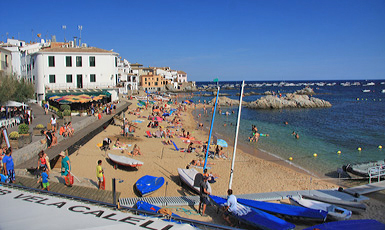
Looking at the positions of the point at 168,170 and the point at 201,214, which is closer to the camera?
the point at 201,214

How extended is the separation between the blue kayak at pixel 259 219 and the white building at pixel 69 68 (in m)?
32.3

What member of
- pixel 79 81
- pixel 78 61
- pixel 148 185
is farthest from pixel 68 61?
pixel 148 185

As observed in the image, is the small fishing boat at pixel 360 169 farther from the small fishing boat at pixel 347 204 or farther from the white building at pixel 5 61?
the white building at pixel 5 61

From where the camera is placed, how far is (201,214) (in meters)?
10.1

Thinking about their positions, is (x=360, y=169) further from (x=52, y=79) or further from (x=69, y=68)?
(x=52, y=79)

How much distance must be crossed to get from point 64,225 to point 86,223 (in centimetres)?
39

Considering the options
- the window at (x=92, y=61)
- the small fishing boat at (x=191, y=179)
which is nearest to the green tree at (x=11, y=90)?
the window at (x=92, y=61)

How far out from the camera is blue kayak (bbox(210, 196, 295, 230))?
28.4 ft

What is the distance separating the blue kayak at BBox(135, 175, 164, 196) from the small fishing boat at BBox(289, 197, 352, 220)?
232 inches

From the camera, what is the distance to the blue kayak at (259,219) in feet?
28.4

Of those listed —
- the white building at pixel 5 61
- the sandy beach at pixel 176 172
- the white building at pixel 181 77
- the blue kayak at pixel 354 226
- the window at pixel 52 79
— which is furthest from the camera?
the white building at pixel 181 77

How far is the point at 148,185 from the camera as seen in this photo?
41.0 ft

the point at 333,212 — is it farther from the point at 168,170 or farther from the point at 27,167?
the point at 27,167

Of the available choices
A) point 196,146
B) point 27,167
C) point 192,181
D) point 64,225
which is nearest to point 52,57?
point 196,146
